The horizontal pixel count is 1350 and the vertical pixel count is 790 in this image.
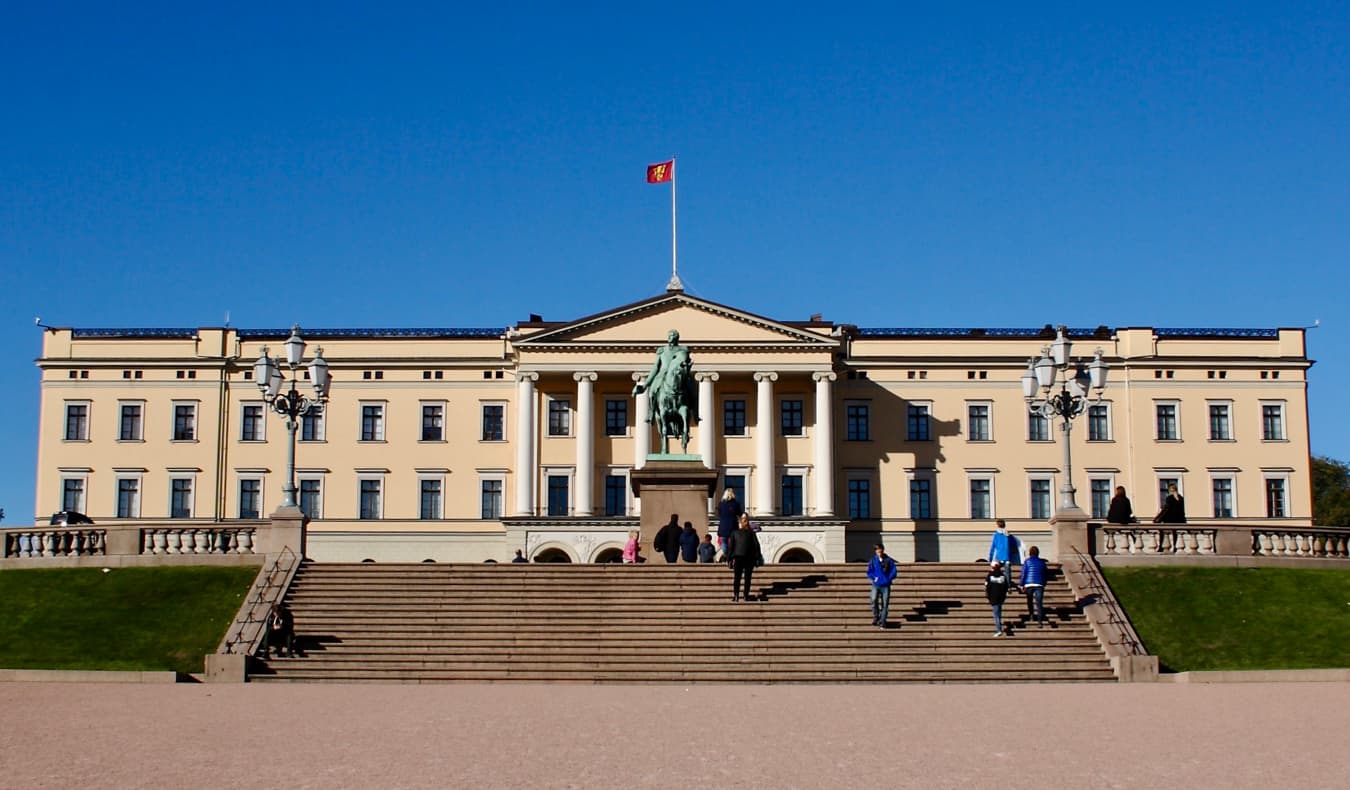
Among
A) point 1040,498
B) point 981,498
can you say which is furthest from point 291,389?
point 1040,498

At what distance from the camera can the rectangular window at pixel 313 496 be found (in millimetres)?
76875

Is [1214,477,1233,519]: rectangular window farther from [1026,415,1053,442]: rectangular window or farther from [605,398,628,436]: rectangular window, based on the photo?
[605,398,628,436]: rectangular window

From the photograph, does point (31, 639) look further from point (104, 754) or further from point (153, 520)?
point (153, 520)

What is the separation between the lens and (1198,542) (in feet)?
123

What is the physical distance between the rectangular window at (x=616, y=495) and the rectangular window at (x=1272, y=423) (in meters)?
30.5

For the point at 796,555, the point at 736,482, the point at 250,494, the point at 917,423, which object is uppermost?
the point at 917,423

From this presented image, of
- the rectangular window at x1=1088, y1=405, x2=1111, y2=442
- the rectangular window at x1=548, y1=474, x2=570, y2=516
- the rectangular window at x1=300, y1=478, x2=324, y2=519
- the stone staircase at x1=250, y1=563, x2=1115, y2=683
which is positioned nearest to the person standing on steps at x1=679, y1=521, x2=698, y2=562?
the stone staircase at x1=250, y1=563, x2=1115, y2=683

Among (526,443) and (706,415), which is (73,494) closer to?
(526,443)

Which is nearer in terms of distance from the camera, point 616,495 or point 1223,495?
point 616,495

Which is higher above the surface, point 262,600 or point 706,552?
point 706,552

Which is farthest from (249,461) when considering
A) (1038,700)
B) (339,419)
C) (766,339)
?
(1038,700)

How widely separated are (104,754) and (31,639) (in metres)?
16.1

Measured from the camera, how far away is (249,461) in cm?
7762

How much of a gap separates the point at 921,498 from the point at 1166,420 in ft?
40.9
